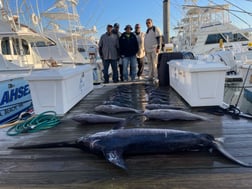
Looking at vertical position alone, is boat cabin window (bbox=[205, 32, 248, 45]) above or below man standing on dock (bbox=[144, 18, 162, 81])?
above

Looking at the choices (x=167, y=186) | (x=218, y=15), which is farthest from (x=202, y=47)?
(x=167, y=186)

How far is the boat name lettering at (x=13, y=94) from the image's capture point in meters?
6.21

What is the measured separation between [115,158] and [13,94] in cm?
554

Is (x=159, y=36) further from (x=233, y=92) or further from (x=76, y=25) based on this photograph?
(x=76, y=25)

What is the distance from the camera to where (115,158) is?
1.96 m

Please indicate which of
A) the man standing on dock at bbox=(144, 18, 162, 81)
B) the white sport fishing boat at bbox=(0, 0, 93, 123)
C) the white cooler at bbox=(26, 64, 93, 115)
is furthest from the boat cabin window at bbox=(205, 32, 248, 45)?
the white cooler at bbox=(26, 64, 93, 115)

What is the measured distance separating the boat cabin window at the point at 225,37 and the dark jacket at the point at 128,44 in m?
12.1

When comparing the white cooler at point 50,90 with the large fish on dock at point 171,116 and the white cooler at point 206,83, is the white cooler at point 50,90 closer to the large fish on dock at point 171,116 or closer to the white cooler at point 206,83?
the large fish on dock at point 171,116

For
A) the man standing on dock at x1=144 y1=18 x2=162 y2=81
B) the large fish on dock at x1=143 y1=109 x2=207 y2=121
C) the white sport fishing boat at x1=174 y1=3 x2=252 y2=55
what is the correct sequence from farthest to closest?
the white sport fishing boat at x1=174 y1=3 x2=252 y2=55, the man standing on dock at x1=144 y1=18 x2=162 y2=81, the large fish on dock at x1=143 y1=109 x2=207 y2=121

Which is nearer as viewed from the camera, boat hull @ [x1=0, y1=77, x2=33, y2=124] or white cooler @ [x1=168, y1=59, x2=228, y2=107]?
white cooler @ [x1=168, y1=59, x2=228, y2=107]

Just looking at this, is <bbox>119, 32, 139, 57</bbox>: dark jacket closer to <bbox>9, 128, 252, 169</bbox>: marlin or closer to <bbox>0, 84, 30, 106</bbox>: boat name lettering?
<bbox>0, 84, 30, 106</bbox>: boat name lettering

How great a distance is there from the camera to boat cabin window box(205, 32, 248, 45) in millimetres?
17039

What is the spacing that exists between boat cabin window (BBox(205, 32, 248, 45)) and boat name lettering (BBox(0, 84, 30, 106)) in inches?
572

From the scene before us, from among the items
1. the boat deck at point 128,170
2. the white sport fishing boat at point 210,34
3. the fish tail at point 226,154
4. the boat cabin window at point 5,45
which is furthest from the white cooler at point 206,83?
the white sport fishing boat at point 210,34
